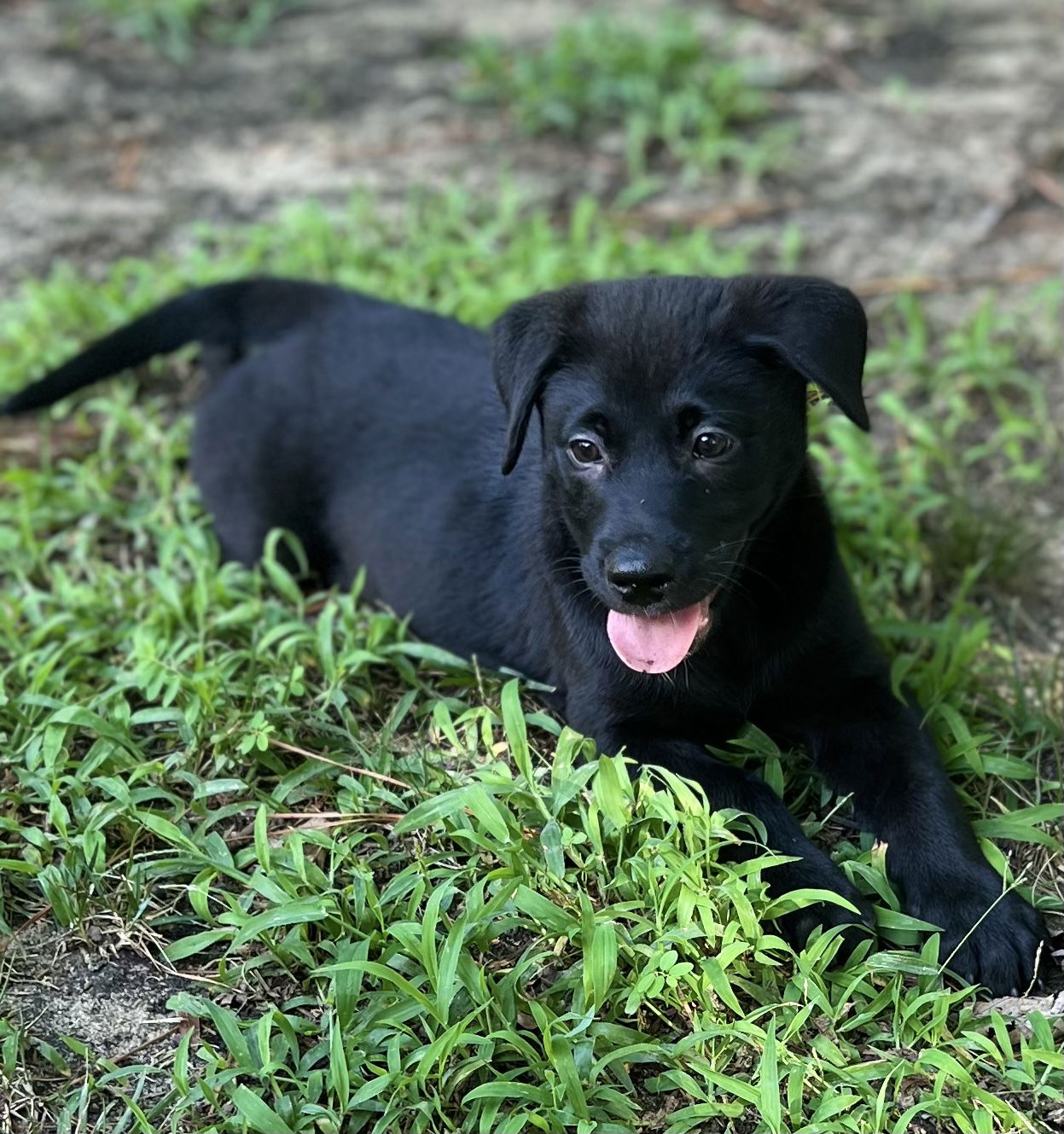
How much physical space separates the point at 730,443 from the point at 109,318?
2835 millimetres

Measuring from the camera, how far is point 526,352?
291 cm

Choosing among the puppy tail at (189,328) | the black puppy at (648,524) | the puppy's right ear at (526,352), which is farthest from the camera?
the puppy tail at (189,328)

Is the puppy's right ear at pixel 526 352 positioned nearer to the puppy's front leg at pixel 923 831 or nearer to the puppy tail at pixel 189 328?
the puppy's front leg at pixel 923 831

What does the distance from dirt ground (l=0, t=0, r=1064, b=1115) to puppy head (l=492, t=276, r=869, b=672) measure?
2500mm

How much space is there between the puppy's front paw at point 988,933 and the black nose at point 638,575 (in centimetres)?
77

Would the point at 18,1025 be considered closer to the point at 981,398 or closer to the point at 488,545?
the point at 488,545

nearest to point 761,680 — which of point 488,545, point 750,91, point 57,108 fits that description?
point 488,545

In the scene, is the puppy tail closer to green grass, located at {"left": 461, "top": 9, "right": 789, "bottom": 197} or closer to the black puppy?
the black puppy

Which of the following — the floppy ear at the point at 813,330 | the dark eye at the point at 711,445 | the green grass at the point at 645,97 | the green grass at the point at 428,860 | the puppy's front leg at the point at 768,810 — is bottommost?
the green grass at the point at 428,860

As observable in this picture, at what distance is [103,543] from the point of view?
413 centimetres

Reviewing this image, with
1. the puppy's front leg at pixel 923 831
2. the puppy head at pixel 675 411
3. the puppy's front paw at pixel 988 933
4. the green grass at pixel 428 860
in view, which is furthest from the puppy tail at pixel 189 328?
the puppy's front paw at pixel 988 933

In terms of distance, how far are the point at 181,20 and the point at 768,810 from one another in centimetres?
546

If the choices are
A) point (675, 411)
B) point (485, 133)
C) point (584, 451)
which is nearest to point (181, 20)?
point (485, 133)

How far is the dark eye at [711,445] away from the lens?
9.13 ft
